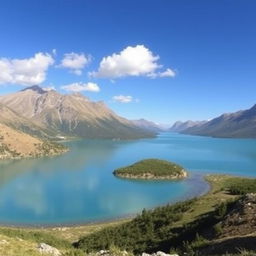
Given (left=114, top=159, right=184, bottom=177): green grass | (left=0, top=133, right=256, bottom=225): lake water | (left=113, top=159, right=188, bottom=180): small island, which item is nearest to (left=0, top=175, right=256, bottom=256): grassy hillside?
(left=0, top=133, right=256, bottom=225): lake water

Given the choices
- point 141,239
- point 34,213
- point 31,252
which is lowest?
point 34,213

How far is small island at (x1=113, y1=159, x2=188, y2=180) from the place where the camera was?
181m

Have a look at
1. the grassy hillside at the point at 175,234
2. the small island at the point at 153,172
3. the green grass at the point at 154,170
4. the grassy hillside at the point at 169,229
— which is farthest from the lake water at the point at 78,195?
the grassy hillside at the point at 169,229

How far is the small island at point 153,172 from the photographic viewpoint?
181m

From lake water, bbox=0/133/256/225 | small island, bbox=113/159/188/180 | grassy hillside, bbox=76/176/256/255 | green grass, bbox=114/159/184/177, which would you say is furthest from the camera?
green grass, bbox=114/159/184/177

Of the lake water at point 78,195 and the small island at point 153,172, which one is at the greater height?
the small island at point 153,172

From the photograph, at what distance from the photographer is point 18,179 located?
563ft

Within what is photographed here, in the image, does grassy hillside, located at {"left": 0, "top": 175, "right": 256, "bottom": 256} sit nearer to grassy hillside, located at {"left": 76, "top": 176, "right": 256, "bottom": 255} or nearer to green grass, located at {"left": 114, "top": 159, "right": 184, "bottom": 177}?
grassy hillside, located at {"left": 76, "top": 176, "right": 256, "bottom": 255}

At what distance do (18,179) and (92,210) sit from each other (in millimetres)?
69432

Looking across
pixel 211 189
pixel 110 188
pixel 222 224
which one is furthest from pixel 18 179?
pixel 222 224

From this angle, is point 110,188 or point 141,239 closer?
point 141,239

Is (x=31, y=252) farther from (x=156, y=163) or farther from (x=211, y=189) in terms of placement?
(x=156, y=163)

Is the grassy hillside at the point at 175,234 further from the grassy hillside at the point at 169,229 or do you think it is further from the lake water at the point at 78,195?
the lake water at the point at 78,195

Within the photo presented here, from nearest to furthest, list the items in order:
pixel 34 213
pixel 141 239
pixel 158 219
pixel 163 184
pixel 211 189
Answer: pixel 141 239 → pixel 158 219 → pixel 34 213 → pixel 211 189 → pixel 163 184
